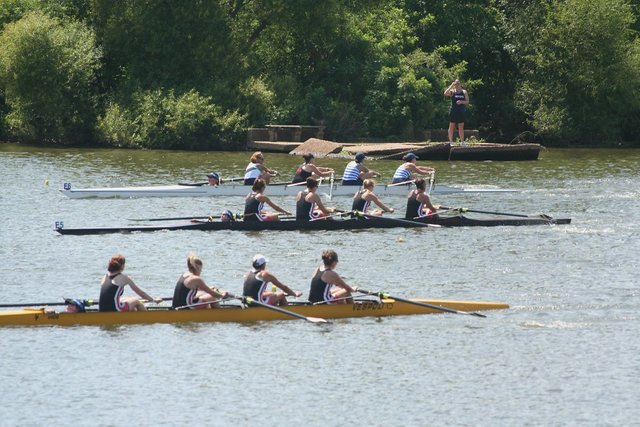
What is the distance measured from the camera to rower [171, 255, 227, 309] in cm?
2250

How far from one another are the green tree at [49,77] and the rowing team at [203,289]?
113 feet

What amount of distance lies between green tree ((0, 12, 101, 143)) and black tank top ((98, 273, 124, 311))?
34.7 metres

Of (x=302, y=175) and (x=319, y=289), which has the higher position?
(x=302, y=175)

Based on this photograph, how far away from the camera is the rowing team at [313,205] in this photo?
3222 cm

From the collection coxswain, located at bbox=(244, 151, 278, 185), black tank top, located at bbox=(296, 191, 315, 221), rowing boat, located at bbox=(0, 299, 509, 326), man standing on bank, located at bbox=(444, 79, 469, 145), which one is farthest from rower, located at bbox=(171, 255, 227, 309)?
man standing on bank, located at bbox=(444, 79, 469, 145)

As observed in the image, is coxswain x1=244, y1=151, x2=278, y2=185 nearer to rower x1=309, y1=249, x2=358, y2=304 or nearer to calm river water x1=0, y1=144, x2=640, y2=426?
calm river water x1=0, y1=144, x2=640, y2=426

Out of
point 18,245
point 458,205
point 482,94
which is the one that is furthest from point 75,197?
point 482,94

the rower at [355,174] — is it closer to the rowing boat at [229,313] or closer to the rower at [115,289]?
the rowing boat at [229,313]

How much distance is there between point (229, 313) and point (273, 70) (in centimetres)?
3768

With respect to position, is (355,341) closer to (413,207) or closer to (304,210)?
(304,210)

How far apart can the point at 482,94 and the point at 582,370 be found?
138 ft

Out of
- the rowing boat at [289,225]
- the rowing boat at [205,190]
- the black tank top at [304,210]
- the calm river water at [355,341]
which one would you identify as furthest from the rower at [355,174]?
the black tank top at [304,210]

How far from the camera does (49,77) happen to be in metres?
55.7

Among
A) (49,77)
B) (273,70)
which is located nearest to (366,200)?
(49,77)
